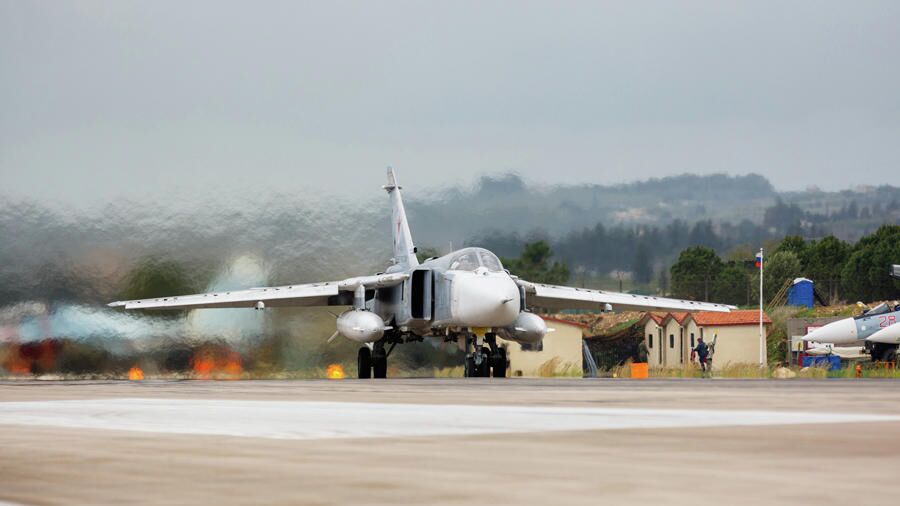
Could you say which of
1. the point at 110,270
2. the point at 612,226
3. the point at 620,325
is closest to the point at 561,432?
the point at 110,270

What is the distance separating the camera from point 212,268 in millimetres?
31156

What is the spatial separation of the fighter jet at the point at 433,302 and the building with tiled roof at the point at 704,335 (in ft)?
55.4

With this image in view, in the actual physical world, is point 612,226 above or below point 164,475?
above

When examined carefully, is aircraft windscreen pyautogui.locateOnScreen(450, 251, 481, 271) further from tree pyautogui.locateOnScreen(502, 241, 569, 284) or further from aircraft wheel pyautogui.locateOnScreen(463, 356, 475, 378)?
tree pyautogui.locateOnScreen(502, 241, 569, 284)

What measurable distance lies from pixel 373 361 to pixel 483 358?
4595 mm

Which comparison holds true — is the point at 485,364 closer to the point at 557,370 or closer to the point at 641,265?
the point at 641,265

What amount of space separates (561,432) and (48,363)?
2485 cm

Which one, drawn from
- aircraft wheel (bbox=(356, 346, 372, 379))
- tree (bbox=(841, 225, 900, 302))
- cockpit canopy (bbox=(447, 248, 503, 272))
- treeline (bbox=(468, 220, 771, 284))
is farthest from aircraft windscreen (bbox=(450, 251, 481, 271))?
tree (bbox=(841, 225, 900, 302))

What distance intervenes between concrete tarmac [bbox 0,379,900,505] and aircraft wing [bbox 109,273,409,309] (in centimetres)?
2010

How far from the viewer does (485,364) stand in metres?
27.9

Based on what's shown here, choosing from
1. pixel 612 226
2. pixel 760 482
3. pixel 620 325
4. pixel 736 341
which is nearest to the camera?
pixel 760 482

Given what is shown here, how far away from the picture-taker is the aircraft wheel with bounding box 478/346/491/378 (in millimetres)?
27719

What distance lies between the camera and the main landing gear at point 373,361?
31.6 m

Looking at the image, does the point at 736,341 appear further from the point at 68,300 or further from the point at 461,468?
the point at 461,468
